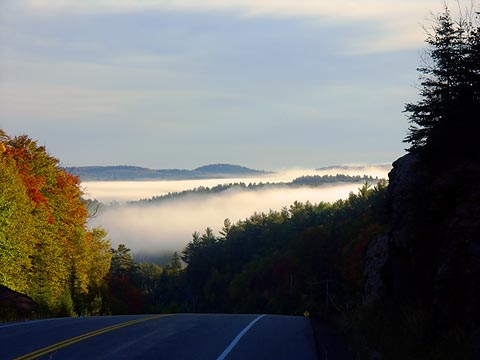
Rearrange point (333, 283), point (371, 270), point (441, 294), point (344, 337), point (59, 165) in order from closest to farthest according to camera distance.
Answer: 1. point (441, 294)
2. point (344, 337)
3. point (371, 270)
4. point (59, 165)
5. point (333, 283)

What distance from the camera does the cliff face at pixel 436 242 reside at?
44.2 feet

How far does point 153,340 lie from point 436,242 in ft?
23.6

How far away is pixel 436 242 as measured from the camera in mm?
17375

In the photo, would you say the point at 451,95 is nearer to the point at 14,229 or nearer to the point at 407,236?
the point at 407,236

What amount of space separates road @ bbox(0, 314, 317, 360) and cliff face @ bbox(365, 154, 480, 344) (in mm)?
3000

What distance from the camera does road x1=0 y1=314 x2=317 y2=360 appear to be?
14672mm

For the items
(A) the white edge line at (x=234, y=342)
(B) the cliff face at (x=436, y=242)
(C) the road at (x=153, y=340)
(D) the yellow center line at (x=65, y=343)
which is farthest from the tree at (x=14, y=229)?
(B) the cliff face at (x=436, y=242)

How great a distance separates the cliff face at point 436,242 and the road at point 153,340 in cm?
300

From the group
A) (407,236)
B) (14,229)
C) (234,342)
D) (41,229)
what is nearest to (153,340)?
(234,342)

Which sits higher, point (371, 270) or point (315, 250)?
point (371, 270)

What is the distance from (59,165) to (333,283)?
62242 millimetres

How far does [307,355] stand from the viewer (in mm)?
15797

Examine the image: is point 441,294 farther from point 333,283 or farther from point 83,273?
point 333,283

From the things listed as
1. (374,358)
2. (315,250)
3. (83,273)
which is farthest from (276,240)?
(374,358)
